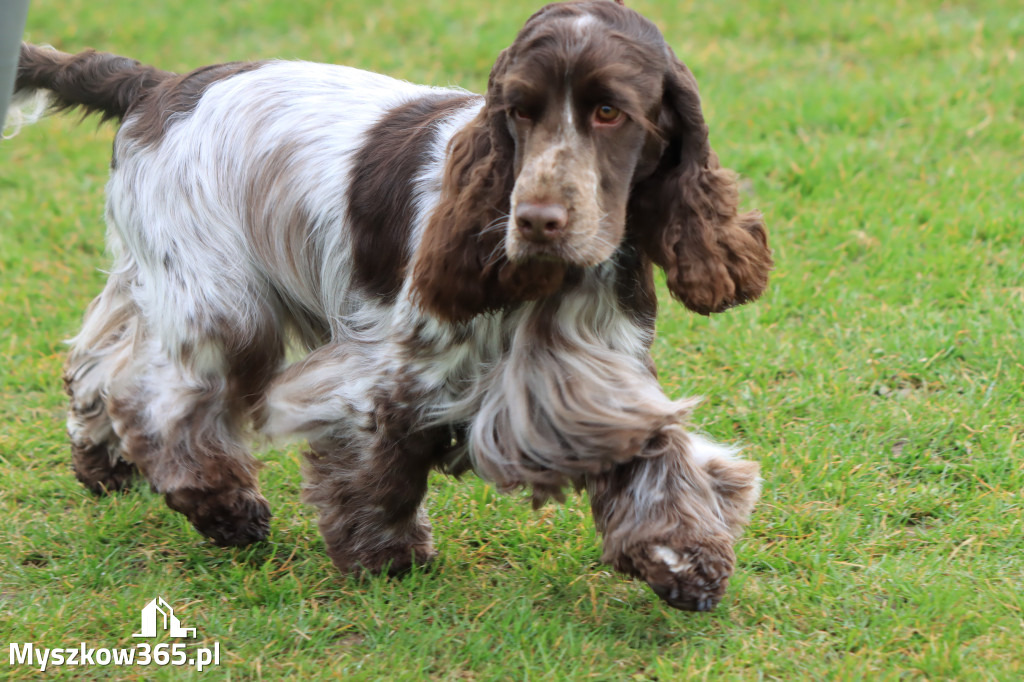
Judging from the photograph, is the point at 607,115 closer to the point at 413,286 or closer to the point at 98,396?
the point at 413,286

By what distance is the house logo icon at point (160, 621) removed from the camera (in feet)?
11.8

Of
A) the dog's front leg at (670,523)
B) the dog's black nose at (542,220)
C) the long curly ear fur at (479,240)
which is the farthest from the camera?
the dog's front leg at (670,523)

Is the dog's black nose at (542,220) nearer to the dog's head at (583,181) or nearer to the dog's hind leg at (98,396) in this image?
the dog's head at (583,181)

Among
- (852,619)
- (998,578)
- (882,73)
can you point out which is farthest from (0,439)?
(882,73)

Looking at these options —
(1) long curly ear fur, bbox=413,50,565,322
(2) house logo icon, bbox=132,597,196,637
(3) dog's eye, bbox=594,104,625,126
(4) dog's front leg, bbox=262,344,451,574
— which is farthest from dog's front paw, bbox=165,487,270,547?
(3) dog's eye, bbox=594,104,625,126

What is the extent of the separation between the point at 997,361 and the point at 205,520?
305 cm

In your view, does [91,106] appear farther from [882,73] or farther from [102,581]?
[882,73]

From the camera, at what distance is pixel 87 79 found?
4.45m

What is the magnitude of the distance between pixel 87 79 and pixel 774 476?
281cm

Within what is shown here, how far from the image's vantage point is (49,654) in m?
3.48

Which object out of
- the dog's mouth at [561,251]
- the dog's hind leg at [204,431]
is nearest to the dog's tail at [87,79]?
the dog's hind leg at [204,431]

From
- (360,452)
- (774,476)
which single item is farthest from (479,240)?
(774,476)

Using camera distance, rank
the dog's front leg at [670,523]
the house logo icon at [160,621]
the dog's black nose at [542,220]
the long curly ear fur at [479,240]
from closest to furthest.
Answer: the dog's black nose at [542,220]
the long curly ear fur at [479,240]
the dog's front leg at [670,523]
the house logo icon at [160,621]

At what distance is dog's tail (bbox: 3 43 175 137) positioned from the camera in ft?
14.6
